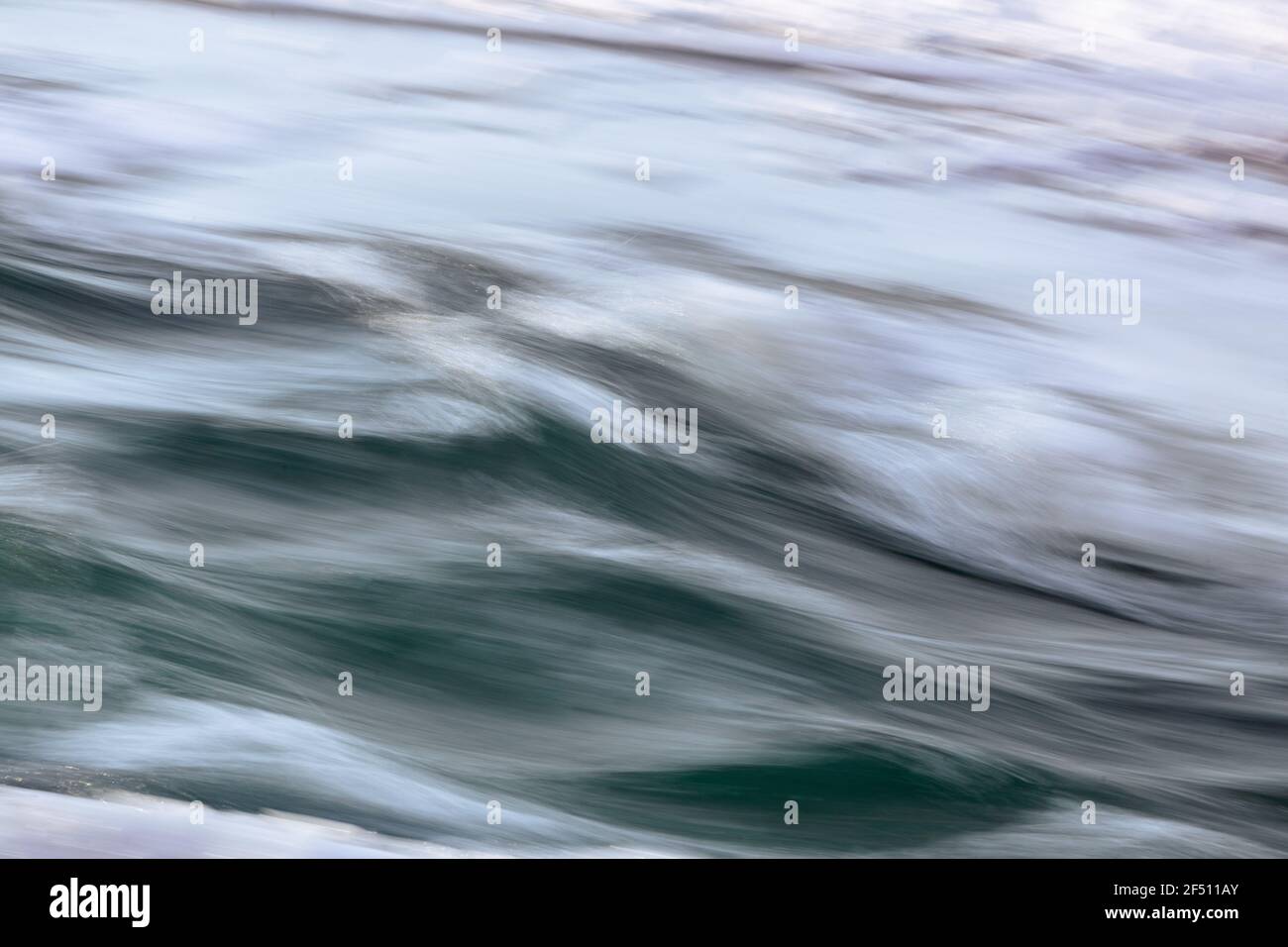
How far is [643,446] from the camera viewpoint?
353cm

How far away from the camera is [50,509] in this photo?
3186mm

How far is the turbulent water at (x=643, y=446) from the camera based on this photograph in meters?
2.73

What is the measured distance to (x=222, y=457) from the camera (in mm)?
3373

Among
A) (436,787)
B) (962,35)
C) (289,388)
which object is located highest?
(962,35)

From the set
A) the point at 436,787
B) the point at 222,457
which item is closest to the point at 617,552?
the point at 436,787

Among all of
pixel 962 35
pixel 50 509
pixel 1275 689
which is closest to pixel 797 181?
pixel 962 35

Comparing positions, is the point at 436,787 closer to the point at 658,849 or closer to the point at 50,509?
the point at 658,849

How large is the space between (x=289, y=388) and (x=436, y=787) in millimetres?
1360

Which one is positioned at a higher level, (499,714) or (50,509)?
(50,509)

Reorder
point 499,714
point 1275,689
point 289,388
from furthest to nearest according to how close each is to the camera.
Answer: point 289,388 < point 1275,689 < point 499,714

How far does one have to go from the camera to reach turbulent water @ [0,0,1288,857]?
273 centimetres

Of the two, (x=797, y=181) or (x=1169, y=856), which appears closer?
(x=1169, y=856)

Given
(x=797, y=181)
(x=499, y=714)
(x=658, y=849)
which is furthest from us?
(x=797, y=181)

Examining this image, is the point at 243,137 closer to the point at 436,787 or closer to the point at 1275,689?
the point at 436,787
